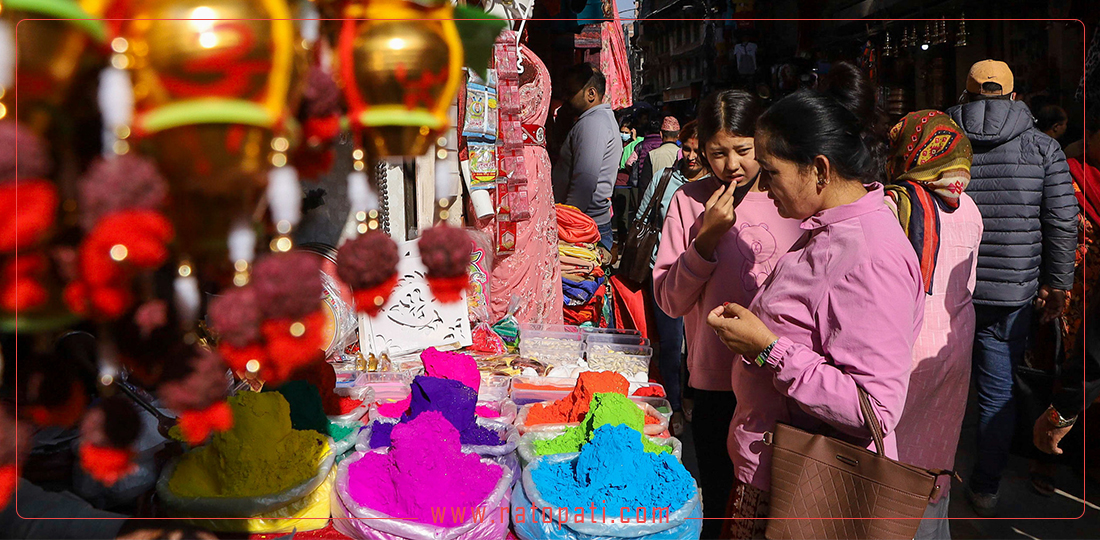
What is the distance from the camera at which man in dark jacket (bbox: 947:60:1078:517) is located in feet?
8.04

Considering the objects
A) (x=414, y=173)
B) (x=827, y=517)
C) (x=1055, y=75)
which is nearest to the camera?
(x=827, y=517)

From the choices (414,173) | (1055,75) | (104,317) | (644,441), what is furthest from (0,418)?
(1055,75)

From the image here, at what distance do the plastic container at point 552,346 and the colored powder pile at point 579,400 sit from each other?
510 mm

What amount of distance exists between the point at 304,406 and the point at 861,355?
48.7 inches

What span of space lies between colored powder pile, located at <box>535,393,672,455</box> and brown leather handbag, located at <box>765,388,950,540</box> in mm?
480

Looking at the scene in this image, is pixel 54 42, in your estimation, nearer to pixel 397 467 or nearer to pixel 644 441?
pixel 397 467

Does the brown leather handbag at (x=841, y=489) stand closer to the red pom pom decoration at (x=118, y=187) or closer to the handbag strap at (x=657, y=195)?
the red pom pom decoration at (x=118, y=187)

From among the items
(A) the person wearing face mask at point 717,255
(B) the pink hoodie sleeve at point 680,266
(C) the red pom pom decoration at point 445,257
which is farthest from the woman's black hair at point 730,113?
(C) the red pom pom decoration at point 445,257

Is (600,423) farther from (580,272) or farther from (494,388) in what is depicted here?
(580,272)

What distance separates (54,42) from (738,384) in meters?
1.27

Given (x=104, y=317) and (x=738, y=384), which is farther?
(x=738, y=384)

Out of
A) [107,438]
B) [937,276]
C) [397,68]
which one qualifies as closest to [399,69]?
[397,68]

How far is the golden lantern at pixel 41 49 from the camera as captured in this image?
51 cm

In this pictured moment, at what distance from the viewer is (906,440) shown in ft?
5.44
